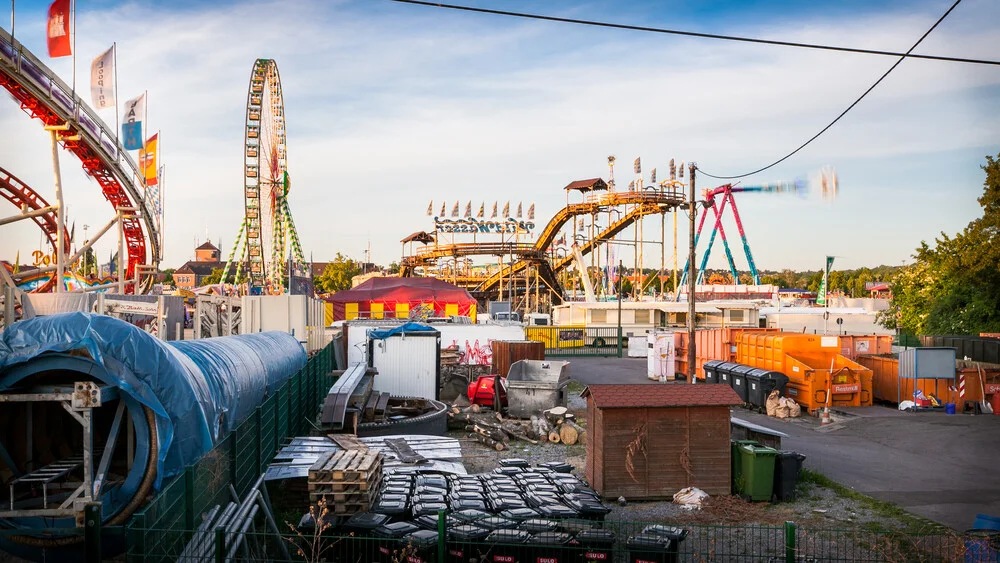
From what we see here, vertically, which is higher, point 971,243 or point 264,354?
point 971,243

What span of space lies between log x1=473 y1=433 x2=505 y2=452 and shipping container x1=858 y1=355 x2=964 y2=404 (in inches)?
546

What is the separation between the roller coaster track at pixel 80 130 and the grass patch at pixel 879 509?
2609 cm

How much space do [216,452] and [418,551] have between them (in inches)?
101

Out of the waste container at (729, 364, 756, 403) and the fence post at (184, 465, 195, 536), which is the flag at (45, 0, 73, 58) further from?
the waste container at (729, 364, 756, 403)

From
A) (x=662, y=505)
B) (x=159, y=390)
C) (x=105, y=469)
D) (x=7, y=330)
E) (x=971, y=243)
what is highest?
(x=971, y=243)

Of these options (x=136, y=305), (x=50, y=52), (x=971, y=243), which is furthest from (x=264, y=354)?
(x=971, y=243)

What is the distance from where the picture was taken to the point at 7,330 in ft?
26.9

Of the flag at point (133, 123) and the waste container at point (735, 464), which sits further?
the flag at point (133, 123)

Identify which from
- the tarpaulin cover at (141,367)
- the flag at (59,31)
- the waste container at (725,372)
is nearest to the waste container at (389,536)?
the tarpaulin cover at (141,367)

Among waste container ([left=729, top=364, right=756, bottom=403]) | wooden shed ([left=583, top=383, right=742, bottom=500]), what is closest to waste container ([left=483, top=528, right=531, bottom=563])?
wooden shed ([left=583, top=383, right=742, bottom=500])

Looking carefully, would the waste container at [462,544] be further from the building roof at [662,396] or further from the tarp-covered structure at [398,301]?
the tarp-covered structure at [398,301]

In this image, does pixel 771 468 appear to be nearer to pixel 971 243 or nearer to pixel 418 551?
pixel 418 551

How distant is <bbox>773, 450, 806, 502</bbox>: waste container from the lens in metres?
12.0

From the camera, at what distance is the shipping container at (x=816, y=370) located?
2150cm
